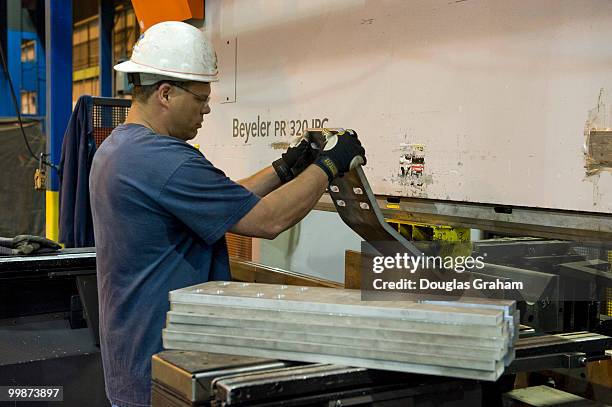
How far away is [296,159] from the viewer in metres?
1.91

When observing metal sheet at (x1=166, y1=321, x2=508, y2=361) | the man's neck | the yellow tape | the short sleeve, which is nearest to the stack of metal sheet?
metal sheet at (x1=166, y1=321, x2=508, y2=361)

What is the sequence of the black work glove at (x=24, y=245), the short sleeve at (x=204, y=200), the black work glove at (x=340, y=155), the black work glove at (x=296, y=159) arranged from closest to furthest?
the short sleeve at (x=204, y=200) → the black work glove at (x=340, y=155) → the black work glove at (x=296, y=159) → the black work glove at (x=24, y=245)

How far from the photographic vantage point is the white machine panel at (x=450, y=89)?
1.77m

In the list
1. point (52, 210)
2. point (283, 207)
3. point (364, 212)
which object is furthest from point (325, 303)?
point (52, 210)

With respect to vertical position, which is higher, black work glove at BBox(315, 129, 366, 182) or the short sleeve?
black work glove at BBox(315, 129, 366, 182)

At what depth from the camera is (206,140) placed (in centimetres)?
344

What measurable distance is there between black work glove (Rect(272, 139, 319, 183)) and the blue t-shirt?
32 cm

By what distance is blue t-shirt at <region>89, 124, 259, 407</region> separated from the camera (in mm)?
1586

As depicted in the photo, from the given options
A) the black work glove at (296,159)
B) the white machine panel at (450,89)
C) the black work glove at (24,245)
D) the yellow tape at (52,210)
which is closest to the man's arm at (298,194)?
the black work glove at (296,159)

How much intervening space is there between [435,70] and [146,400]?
125 cm

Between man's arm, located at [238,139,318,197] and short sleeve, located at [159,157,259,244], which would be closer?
short sleeve, located at [159,157,259,244]

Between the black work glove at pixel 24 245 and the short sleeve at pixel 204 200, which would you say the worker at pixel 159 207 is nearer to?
the short sleeve at pixel 204 200

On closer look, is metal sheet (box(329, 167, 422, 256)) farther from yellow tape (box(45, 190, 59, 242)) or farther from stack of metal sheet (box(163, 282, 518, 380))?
yellow tape (box(45, 190, 59, 242))

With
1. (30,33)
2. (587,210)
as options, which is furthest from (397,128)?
(30,33)
